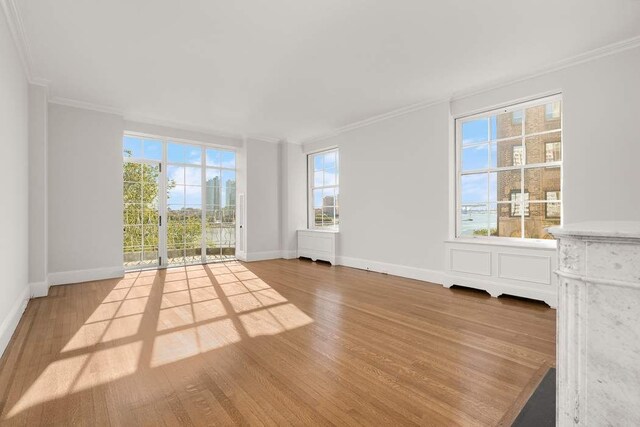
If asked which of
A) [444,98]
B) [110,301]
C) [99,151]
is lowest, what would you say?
[110,301]

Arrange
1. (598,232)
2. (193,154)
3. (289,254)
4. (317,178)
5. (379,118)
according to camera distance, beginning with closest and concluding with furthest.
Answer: (598,232), (379,118), (193,154), (289,254), (317,178)

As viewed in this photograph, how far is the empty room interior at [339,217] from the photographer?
1.80 m

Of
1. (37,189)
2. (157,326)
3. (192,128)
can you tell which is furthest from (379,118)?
(37,189)

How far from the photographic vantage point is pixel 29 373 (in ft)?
7.27

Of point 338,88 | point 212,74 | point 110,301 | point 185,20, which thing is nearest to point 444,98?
point 338,88

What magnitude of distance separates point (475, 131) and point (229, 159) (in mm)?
5111

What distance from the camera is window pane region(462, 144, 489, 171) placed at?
4625 mm

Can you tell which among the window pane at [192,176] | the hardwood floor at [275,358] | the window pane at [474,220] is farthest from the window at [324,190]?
the hardwood floor at [275,358]

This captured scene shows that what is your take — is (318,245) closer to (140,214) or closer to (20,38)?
(140,214)

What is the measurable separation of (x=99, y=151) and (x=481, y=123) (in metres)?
6.00

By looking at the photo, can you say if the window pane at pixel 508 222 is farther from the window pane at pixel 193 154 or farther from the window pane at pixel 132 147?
the window pane at pixel 132 147

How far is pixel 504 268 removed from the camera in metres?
4.17

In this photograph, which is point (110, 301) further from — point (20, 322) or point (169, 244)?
point (169, 244)

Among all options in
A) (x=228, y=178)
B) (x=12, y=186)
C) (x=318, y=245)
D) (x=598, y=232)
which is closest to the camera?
(x=598, y=232)
